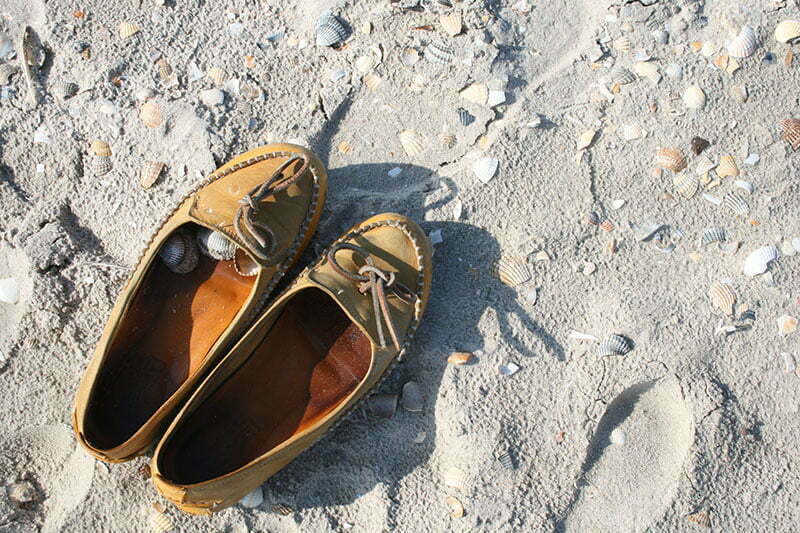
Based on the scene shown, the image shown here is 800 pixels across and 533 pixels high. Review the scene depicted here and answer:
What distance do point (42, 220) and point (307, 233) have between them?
0.84 meters

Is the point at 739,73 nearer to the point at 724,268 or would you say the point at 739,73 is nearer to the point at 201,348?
the point at 724,268

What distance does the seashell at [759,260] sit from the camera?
2.16m

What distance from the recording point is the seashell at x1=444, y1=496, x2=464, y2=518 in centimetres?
212

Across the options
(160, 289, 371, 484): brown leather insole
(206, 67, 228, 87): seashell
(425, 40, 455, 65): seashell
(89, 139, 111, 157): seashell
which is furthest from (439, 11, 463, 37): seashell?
(89, 139, 111, 157): seashell

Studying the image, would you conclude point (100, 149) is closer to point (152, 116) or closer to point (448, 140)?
point (152, 116)

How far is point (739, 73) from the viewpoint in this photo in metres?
2.23

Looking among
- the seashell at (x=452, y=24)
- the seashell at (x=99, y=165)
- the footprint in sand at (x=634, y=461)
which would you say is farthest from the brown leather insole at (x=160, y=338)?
the footprint in sand at (x=634, y=461)

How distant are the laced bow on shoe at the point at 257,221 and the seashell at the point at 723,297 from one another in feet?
4.16

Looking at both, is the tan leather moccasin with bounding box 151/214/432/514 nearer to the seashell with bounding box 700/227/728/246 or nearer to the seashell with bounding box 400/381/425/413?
the seashell with bounding box 400/381/425/413

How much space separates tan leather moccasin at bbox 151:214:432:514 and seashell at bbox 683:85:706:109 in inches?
36.2

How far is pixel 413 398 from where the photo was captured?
2.15 meters

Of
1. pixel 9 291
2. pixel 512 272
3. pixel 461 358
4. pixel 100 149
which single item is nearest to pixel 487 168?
pixel 512 272

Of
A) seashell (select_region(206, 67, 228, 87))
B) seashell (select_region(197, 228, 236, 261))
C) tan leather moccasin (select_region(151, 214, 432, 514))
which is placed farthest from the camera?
seashell (select_region(206, 67, 228, 87))

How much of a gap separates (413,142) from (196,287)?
2.63 feet
